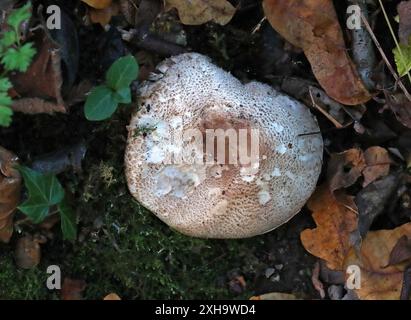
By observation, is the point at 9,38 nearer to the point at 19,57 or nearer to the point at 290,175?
the point at 19,57

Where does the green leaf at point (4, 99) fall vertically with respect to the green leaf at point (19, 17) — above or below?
below

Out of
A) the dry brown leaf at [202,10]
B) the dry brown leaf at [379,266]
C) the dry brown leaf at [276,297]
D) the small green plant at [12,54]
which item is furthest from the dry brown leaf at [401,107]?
the small green plant at [12,54]

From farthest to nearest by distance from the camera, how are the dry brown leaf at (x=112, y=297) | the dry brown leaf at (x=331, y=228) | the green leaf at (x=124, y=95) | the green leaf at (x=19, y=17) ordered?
the dry brown leaf at (x=112, y=297) < the dry brown leaf at (x=331, y=228) < the green leaf at (x=124, y=95) < the green leaf at (x=19, y=17)

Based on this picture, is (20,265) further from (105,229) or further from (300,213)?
(300,213)

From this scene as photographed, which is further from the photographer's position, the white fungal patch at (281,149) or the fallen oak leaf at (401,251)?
the fallen oak leaf at (401,251)

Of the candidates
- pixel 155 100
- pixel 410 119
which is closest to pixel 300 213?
pixel 410 119

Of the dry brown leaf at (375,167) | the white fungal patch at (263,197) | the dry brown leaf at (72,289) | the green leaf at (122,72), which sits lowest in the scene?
the dry brown leaf at (72,289)

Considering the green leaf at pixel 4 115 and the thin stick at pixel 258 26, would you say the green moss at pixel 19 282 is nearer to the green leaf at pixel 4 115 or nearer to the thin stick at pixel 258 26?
the green leaf at pixel 4 115

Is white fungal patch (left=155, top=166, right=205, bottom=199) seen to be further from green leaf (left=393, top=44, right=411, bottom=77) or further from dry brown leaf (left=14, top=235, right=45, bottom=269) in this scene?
green leaf (left=393, top=44, right=411, bottom=77)
